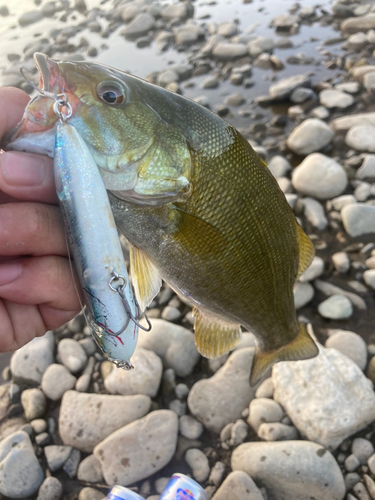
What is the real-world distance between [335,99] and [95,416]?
16.8 feet

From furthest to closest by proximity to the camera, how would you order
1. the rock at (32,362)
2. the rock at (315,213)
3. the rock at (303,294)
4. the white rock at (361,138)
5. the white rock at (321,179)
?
the white rock at (361,138) → the white rock at (321,179) → the rock at (315,213) → the rock at (303,294) → the rock at (32,362)

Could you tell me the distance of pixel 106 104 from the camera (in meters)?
1.39

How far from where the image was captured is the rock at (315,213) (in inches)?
153

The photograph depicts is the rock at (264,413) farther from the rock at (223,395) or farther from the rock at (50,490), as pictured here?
the rock at (50,490)

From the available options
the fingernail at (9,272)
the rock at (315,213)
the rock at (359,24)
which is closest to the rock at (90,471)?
the fingernail at (9,272)

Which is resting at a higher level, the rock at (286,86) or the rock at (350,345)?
the rock at (286,86)

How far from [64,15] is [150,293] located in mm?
12136

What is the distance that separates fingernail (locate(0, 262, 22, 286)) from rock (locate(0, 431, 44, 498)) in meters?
1.60

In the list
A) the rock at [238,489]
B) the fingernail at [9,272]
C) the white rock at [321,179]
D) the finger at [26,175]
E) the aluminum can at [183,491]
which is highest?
the finger at [26,175]

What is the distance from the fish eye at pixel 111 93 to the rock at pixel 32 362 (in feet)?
7.95

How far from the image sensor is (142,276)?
170 centimetres

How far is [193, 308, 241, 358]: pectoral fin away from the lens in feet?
6.79

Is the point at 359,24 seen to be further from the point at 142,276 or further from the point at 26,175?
the point at 26,175

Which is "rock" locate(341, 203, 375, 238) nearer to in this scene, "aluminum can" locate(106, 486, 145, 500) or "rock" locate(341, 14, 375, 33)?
"aluminum can" locate(106, 486, 145, 500)
